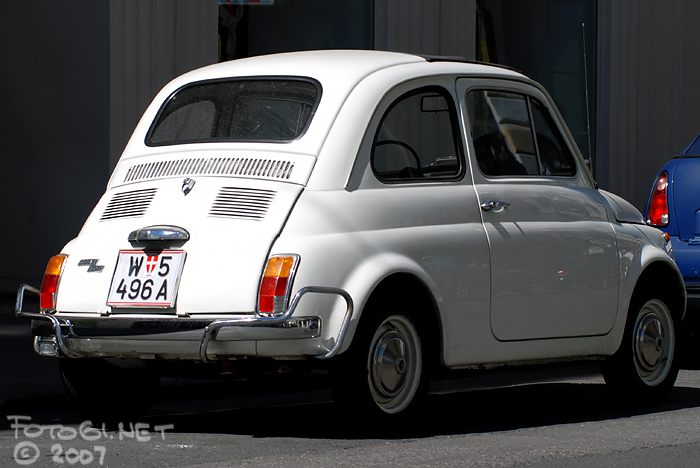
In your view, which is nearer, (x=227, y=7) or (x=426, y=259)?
(x=426, y=259)

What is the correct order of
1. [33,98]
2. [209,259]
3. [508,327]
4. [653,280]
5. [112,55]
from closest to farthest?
[209,259], [508,327], [653,280], [112,55], [33,98]

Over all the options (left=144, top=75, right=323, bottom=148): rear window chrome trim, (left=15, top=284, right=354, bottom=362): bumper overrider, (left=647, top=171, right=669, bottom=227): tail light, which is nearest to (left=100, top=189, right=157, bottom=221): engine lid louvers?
(left=144, top=75, right=323, bottom=148): rear window chrome trim

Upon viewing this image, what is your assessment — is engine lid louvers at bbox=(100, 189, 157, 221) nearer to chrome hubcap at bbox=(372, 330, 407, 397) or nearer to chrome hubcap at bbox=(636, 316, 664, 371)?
chrome hubcap at bbox=(372, 330, 407, 397)

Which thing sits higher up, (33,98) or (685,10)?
(685,10)

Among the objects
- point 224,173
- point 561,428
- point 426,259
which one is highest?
point 224,173

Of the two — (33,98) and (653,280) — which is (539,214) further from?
(33,98)

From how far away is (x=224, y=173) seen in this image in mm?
5738

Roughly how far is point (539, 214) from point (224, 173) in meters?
1.76

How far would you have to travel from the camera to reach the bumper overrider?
5133mm

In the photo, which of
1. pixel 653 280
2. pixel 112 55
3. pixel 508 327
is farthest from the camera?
pixel 112 55

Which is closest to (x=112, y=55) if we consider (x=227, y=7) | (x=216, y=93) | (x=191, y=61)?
(x=191, y=61)

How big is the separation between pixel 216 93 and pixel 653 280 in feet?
9.33

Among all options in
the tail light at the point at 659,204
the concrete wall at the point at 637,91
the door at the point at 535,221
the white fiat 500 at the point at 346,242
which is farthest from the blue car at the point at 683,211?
the concrete wall at the point at 637,91

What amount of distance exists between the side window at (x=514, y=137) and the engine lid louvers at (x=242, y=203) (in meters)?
1.33
